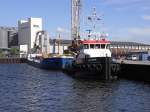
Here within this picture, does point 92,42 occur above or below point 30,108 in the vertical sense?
above

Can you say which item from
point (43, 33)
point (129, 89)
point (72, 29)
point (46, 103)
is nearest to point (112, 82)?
point (129, 89)

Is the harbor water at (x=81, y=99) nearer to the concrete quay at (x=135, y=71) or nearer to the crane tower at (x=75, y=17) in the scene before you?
the concrete quay at (x=135, y=71)

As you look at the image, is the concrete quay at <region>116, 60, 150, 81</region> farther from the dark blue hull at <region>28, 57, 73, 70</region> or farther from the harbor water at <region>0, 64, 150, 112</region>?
the dark blue hull at <region>28, 57, 73, 70</region>

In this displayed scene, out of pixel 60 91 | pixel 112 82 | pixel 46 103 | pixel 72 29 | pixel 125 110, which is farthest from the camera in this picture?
pixel 72 29

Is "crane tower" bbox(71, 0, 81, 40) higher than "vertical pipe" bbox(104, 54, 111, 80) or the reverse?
higher

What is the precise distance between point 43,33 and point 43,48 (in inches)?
490

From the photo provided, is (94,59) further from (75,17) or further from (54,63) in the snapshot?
(75,17)

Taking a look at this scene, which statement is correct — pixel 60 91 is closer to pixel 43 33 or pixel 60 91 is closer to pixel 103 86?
pixel 103 86

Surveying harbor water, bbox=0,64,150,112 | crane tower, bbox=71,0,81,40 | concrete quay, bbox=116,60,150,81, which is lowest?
harbor water, bbox=0,64,150,112

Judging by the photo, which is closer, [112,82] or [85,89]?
[85,89]

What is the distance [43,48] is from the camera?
633ft

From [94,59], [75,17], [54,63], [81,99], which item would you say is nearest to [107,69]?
[94,59]

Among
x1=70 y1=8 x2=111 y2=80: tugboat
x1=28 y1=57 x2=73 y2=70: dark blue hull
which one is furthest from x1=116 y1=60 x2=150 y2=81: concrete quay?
x1=28 y1=57 x2=73 y2=70: dark blue hull

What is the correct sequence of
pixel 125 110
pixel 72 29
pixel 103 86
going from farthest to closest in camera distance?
pixel 72 29
pixel 103 86
pixel 125 110
